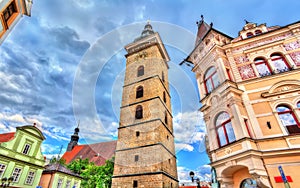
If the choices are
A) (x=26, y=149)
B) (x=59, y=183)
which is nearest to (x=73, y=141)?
(x=59, y=183)

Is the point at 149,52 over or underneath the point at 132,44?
underneath

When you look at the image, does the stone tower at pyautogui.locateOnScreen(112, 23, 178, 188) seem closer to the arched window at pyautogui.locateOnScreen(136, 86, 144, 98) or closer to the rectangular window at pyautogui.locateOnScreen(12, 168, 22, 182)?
the arched window at pyautogui.locateOnScreen(136, 86, 144, 98)

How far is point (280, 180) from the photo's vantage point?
6395 millimetres

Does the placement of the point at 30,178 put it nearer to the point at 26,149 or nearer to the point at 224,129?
the point at 26,149

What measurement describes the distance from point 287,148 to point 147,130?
1396 cm

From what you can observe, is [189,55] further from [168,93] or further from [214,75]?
[168,93]

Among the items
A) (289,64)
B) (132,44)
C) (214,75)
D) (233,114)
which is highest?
(132,44)

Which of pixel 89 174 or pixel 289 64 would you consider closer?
pixel 289 64

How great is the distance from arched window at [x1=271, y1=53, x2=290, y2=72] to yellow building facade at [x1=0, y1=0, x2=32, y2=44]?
15560 mm

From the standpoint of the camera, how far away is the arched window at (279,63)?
8.89 meters

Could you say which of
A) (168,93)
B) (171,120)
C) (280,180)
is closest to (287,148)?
(280,180)

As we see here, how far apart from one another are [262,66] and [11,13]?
16.4 metres

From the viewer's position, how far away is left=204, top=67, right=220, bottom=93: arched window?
34.1 feet


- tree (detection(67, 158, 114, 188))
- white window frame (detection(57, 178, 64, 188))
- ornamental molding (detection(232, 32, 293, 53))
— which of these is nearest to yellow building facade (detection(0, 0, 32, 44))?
ornamental molding (detection(232, 32, 293, 53))
